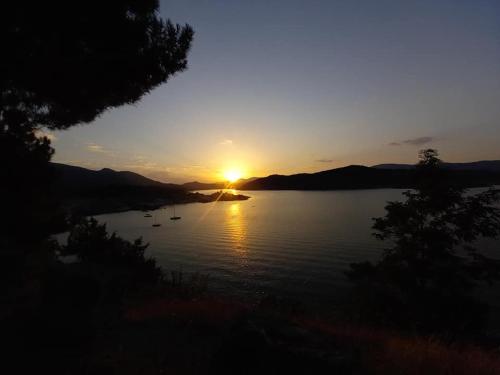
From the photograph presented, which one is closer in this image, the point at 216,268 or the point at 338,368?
the point at 338,368

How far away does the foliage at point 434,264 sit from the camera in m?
17.6

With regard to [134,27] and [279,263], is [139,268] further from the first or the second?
[279,263]

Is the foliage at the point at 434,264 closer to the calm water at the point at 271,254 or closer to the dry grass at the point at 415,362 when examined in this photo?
the dry grass at the point at 415,362

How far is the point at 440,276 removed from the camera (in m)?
18.3

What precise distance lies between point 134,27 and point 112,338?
8655mm

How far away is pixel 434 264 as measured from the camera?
18938mm

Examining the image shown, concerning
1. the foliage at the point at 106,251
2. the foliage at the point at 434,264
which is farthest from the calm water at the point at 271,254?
the foliage at the point at 106,251

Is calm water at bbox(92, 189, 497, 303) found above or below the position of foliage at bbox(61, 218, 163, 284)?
below

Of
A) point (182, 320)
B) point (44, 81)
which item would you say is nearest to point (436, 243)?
point (182, 320)

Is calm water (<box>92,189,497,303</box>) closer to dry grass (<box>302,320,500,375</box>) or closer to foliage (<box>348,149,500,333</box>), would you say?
foliage (<box>348,149,500,333</box>)

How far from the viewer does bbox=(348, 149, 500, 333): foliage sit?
1762 centimetres

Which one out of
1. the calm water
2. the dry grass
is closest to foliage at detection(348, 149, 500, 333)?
the dry grass

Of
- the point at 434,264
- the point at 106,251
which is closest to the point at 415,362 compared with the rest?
the point at 434,264

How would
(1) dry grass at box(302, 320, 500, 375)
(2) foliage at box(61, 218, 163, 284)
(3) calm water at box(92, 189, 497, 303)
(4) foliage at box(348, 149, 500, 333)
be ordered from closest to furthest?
1. (1) dry grass at box(302, 320, 500, 375)
2. (4) foliage at box(348, 149, 500, 333)
3. (2) foliage at box(61, 218, 163, 284)
4. (3) calm water at box(92, 189, 497, 303)
